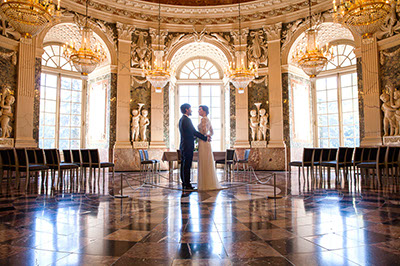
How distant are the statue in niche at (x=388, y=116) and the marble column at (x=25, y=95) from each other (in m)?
10.6

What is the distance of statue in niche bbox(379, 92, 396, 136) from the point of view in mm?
7996

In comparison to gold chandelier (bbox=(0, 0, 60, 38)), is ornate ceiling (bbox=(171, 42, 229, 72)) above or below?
above

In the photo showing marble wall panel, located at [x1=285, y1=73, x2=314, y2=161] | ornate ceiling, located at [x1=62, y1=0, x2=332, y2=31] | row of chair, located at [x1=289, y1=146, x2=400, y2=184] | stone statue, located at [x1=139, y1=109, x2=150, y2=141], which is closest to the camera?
row of chair, located at [x1=289, y1=146, x2=400, y2=184]

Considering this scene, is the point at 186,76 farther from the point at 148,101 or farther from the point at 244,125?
the point at 244,125

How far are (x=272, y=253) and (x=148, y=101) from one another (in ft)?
31.9

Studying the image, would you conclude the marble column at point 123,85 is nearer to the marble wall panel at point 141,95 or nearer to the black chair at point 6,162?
the marble wall panel at point 141,95

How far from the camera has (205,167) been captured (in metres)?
5.35

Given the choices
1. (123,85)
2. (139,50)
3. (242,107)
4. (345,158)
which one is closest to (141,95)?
(123,85)

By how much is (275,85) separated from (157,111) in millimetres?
4764

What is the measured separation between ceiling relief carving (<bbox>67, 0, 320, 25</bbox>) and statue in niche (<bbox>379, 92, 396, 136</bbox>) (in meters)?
4.62

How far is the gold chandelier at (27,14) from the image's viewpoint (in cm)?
507

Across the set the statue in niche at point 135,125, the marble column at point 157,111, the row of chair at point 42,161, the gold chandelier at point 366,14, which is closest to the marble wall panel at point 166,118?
the marble column at point 157,111

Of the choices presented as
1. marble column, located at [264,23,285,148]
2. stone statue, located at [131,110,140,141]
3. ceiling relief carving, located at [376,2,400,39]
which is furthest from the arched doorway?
ceiling relief carving, located at [376,2,400,39]

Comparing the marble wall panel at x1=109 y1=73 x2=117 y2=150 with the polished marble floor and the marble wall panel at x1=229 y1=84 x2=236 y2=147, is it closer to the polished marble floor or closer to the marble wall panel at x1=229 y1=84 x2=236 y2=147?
the marble wall panel at x1=229 y1=84 x2=236 y2=147
